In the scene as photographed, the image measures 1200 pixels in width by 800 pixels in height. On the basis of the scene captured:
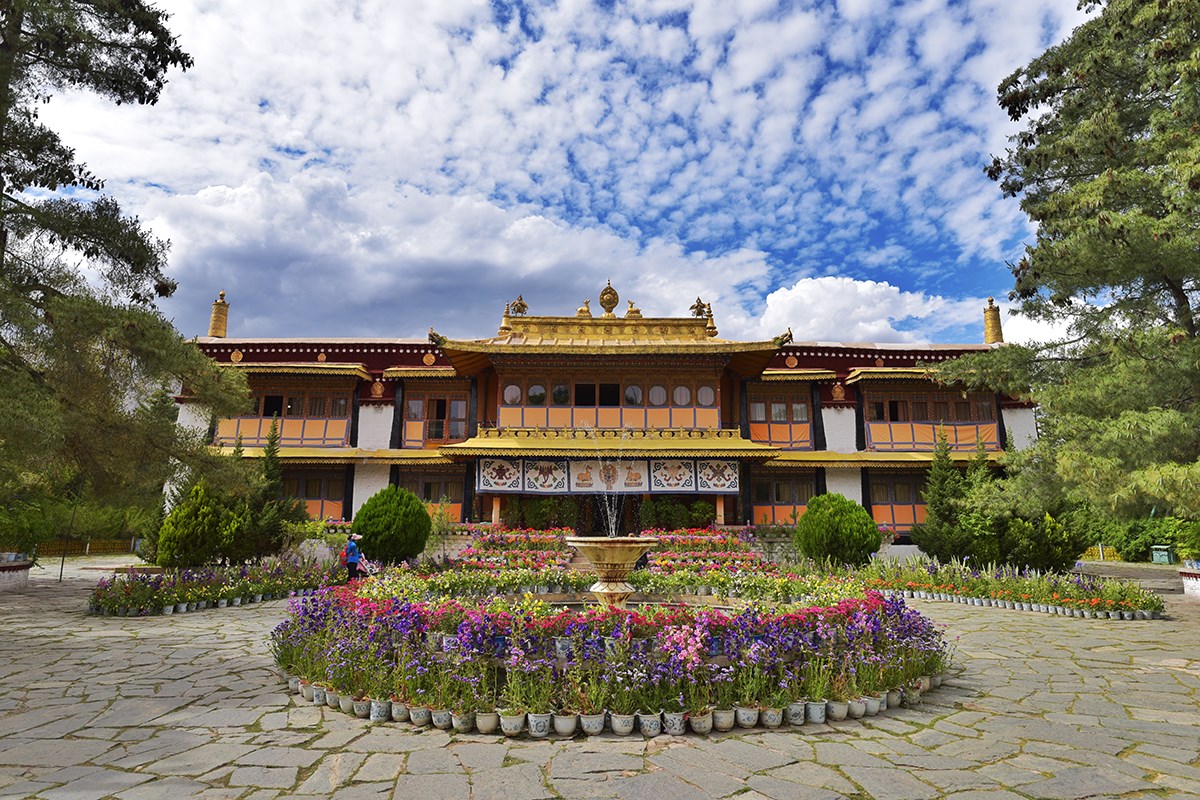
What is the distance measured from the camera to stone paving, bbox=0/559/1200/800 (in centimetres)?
399

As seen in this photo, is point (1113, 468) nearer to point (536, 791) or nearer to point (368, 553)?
point (536, 791)

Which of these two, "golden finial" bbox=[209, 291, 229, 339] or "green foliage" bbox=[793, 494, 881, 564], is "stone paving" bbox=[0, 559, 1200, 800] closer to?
"green foliage" bbox=[793, 494, 881, 564]

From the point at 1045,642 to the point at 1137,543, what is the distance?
1988 cm

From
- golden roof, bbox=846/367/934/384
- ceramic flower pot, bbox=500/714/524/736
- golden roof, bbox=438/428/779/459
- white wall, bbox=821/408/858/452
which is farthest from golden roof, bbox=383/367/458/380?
ceramic flower pot, bbox=500/714/524/736

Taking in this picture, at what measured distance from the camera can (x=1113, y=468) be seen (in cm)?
986

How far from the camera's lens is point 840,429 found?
23.6 meters

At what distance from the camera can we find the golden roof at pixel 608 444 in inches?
783

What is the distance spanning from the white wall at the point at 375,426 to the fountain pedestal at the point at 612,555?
16.0 metres

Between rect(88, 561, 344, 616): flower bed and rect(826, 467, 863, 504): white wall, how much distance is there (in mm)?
16070

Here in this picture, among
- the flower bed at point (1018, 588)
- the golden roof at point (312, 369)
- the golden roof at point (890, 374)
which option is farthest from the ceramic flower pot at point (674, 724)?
the golden roof at point (312, 369)

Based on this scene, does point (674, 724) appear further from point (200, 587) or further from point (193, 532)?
point (193, 532)

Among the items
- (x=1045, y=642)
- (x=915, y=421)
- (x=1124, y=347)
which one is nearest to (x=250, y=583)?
(x=1045, y=642)

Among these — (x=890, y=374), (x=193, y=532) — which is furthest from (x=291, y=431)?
(x=890, y=374)

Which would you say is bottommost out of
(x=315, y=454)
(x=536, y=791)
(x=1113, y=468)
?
(x=536, y=791)
